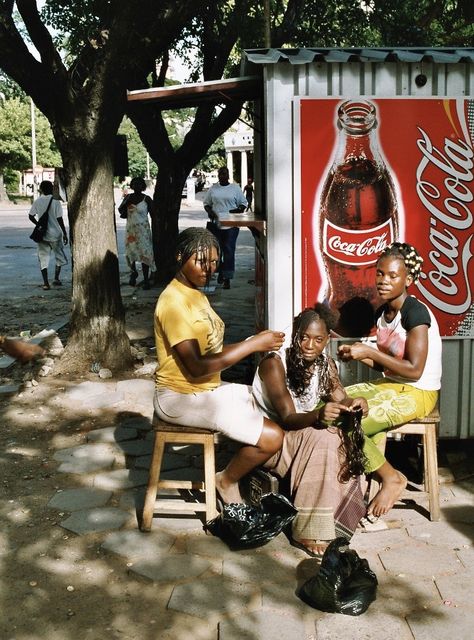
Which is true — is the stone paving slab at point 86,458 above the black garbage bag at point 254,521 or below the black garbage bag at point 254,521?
below

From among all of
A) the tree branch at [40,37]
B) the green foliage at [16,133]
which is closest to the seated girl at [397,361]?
the tree branch at [40,37]

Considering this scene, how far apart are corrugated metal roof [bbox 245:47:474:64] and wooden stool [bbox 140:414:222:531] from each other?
7.04ft

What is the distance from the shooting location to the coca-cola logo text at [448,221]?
15.6ft

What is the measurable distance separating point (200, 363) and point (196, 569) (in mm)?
1028

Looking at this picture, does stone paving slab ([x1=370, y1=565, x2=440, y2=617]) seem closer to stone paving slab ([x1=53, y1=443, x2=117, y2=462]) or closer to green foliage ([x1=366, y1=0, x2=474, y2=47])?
stone paving slab ([x1=53, y1=443, x2=117, y2=462])

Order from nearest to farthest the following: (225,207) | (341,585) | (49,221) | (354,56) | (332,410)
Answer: (341,585)
(332,410)
(354,56)
(225,207)
(49,221)

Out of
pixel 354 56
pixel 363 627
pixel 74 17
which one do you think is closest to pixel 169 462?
pixel 363 627

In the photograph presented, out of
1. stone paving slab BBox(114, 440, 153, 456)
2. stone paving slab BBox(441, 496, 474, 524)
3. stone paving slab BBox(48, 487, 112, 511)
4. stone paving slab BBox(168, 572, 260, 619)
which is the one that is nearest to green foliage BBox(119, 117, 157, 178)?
stone paving slab BBox(114, 440, 153, 456)

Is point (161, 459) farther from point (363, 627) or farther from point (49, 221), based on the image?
point (49, 221)

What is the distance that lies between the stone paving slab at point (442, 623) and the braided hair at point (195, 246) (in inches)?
77.1

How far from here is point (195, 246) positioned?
13.4 feet

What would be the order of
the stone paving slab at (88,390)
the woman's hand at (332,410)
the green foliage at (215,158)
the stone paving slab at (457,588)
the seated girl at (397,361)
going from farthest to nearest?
the green foliage at (215,158)
the stone paving slab at (88,390)
the seated girl at (397,361)
the woman's hand at (332,410)
the stone paving slab at (457,588)

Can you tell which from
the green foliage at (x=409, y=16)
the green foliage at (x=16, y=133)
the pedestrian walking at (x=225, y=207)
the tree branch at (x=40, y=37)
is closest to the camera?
the tree branch at (x=40, y=37)

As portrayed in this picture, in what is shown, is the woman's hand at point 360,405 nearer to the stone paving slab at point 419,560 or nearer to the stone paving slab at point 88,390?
the stone paving slab at point 419,560
